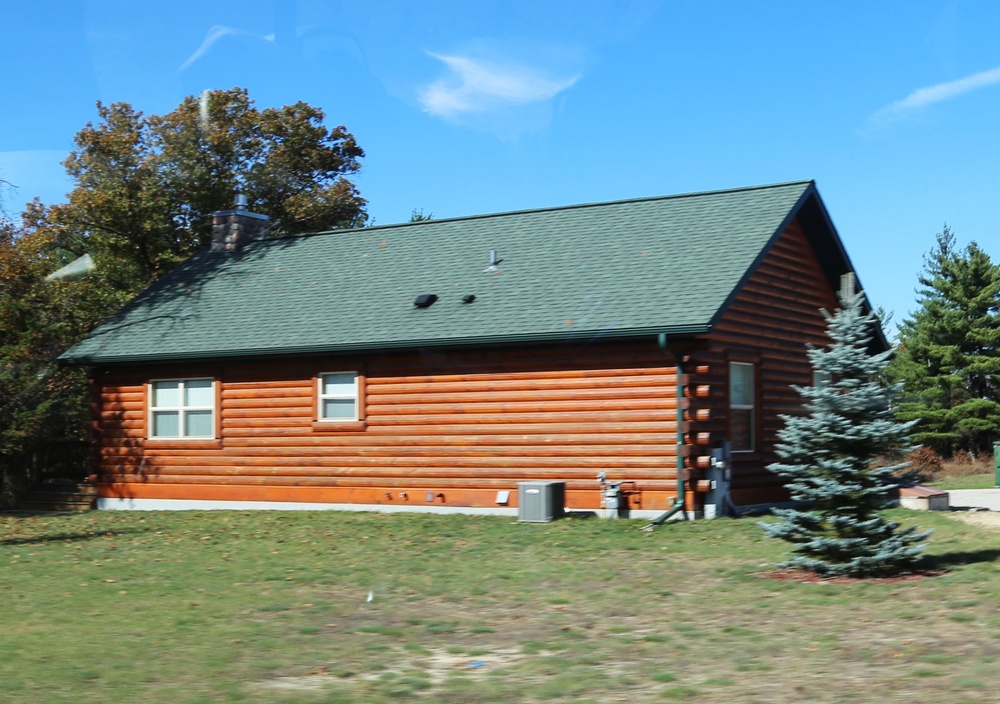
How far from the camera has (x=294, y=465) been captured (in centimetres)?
2281

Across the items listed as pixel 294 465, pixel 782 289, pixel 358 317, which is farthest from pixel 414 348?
pixel 782 289

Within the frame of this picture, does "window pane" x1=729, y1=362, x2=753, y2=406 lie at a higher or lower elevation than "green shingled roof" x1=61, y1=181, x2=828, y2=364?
lower

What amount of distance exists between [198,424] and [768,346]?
1186cm

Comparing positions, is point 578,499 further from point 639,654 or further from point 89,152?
point 89,152

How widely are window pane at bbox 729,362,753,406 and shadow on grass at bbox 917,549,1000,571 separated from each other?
6759mm

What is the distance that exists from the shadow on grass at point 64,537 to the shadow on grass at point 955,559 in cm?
1284

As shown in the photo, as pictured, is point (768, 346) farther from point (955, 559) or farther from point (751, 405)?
point (955, 559)

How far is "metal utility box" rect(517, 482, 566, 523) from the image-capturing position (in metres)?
18.9

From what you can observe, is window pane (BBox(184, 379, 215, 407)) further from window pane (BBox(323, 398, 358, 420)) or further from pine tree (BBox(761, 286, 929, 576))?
pine tree (BBox(761, 286, 929, 576))

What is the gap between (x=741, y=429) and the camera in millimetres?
20656

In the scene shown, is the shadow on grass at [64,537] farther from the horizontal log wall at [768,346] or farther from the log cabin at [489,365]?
the horizontal log wall at [768,346]

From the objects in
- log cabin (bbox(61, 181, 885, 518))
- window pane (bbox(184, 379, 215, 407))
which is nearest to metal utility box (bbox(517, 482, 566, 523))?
log cabin (bbox(61, 181, 885, 518))

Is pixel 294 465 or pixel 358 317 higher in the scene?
pixel 358 317

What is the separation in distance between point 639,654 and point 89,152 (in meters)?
33.4
